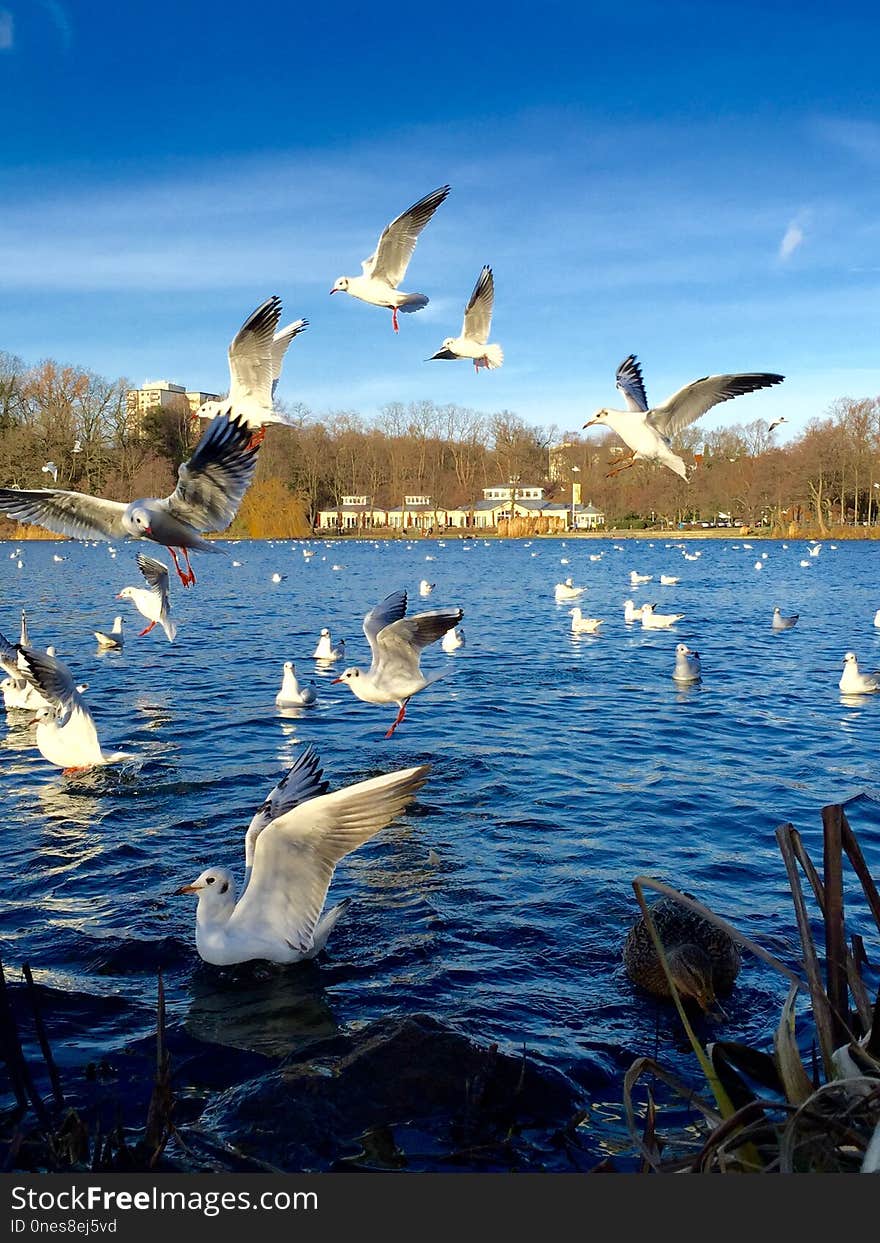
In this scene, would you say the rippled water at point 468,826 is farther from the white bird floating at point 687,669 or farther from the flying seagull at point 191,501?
the flying seagull at point 191,501

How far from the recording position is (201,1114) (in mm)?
4289

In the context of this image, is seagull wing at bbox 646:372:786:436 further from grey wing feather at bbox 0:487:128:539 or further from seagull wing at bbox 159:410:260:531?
grey wing feather at bbox 0:487:128:539

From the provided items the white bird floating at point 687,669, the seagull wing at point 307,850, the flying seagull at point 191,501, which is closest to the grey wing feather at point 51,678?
the flying seagull at point 191,501

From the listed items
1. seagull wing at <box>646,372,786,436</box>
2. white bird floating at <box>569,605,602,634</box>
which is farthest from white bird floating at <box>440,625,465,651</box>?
seagull wing at <box>646,372,786,436</box>

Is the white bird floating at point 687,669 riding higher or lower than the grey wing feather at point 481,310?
lower

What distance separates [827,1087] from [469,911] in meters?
5.53

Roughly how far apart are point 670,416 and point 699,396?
1.51 ft

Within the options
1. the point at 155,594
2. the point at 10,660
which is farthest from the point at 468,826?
the point at 155,594

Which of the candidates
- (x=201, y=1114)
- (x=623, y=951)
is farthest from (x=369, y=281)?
(x=201, y=1114)

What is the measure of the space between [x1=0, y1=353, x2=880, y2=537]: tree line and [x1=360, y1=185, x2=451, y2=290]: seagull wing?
2.03m

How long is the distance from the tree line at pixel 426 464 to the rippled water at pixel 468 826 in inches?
137

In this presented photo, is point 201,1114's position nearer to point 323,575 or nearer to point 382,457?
point 323,575

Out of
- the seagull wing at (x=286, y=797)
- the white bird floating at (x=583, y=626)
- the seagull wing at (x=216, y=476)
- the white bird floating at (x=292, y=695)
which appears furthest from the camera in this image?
the white bird floating at (x=583, y=626)

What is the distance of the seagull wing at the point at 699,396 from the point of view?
32.0ft
